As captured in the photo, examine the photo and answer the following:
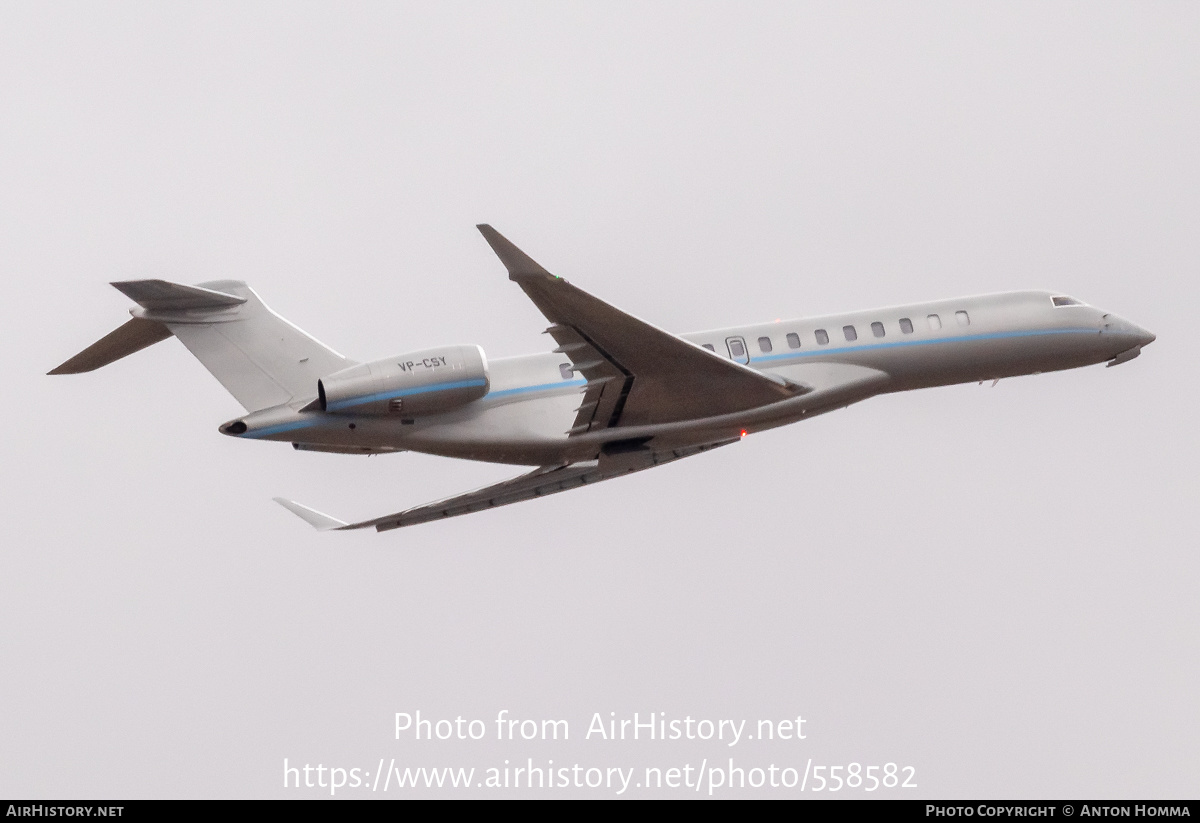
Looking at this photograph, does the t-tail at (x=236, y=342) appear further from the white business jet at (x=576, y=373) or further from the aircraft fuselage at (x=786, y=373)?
the aircraft fuselage at (x=786, y=373)

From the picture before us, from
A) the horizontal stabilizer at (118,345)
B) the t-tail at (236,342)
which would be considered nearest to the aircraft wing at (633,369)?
A: the t-tail at (236,342)

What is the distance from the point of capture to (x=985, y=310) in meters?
26.3

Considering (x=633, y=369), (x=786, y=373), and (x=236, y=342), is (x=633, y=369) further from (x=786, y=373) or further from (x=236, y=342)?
(x=236, y=342)

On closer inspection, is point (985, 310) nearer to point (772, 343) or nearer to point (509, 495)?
point (772, 343)

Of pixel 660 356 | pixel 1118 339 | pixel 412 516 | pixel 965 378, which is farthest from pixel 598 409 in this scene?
pixel 1118 339

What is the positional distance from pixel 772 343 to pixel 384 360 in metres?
6.63

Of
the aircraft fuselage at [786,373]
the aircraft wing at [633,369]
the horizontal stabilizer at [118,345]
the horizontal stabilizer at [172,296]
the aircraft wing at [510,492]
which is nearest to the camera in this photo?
the aircraft wing at [633,369]

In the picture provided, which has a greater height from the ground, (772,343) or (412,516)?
(772,343)

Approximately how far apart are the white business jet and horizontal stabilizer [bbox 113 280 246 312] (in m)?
0.03

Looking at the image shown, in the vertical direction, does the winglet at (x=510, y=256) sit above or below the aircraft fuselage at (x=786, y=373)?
above

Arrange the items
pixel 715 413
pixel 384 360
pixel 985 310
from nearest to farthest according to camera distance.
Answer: pixel 384 360
pixel 715 413
pixel 985 310

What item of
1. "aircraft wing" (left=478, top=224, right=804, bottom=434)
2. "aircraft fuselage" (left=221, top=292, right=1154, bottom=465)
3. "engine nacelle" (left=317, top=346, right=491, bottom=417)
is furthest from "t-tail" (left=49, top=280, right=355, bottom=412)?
"aircraft wing" (left=478, top=224, right=804, bottom=434)

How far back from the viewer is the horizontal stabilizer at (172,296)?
72.6 ft

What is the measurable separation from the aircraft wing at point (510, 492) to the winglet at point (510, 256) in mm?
6372
